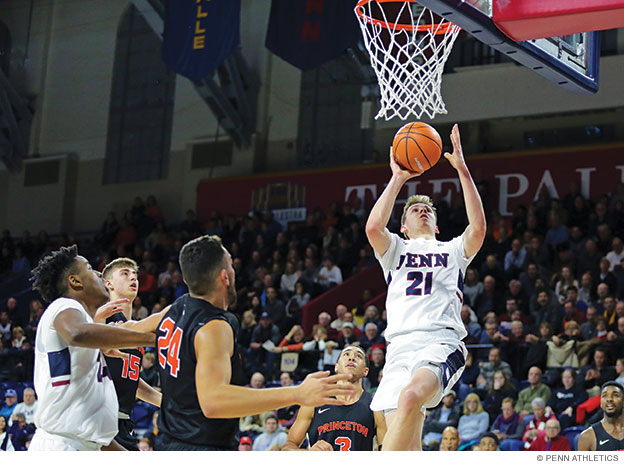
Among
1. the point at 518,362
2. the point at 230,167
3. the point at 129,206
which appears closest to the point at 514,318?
the point at 518,362

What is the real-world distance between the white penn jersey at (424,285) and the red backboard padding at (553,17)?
1.46 m

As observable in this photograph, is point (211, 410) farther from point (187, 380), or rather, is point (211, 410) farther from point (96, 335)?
point (96, 335)

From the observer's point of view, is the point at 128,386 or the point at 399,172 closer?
the point at 128,386

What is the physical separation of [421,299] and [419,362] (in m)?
0.45

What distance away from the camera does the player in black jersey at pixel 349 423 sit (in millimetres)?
7496

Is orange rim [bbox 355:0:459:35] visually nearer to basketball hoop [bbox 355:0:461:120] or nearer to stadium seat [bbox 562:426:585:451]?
basketball hoop [bbox 355:0:461:120]

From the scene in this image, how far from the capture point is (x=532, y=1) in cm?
628

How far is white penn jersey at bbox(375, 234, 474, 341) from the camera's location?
6.33m

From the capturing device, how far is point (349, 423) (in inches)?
297

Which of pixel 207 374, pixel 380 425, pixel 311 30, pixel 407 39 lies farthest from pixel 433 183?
pixel 207 374

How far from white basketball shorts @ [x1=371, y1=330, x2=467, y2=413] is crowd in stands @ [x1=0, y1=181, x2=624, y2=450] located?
170 inches

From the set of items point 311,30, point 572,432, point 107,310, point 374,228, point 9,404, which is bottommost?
point 9,404

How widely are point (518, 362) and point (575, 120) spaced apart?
819cm

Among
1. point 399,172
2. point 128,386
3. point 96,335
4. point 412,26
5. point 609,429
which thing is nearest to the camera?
point 96,335
